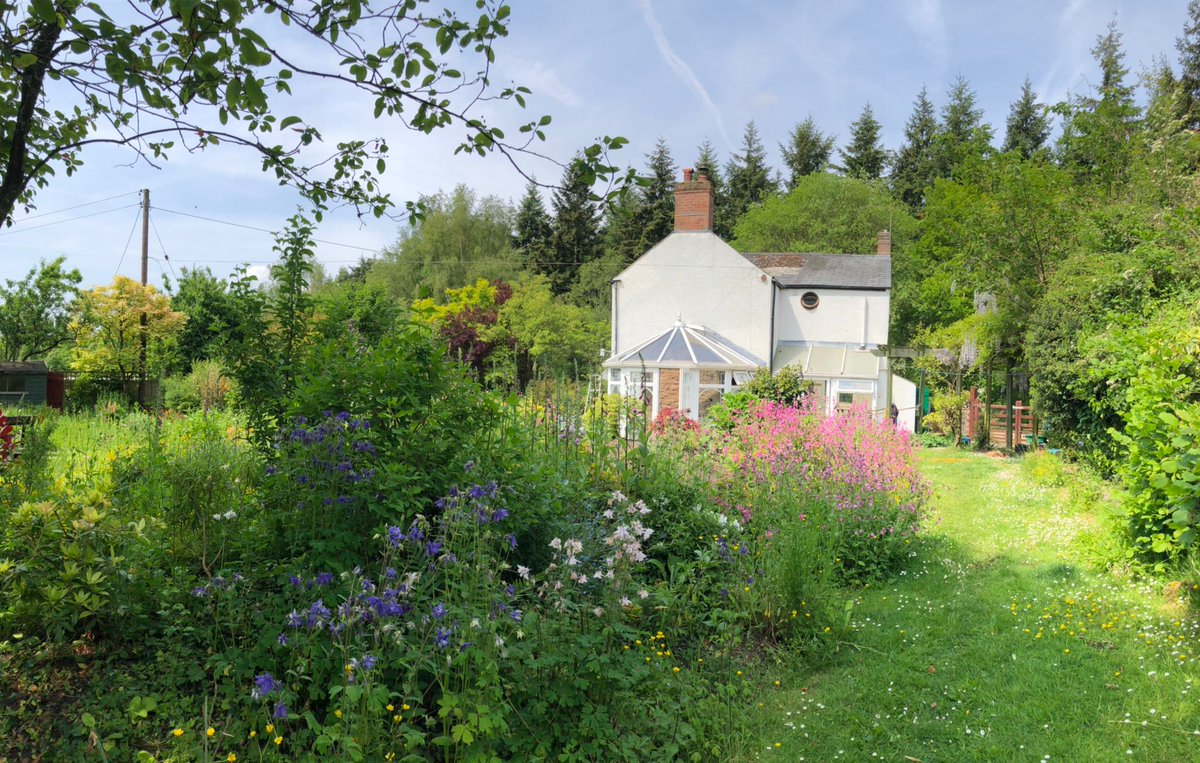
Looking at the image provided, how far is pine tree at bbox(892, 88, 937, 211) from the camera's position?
119ft

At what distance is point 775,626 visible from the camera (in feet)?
14.4

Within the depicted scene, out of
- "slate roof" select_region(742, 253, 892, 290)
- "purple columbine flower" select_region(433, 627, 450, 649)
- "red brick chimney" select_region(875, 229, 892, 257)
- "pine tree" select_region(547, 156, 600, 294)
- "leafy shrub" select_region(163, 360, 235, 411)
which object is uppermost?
"pine tree" select_region(547, 156, 600, 294)

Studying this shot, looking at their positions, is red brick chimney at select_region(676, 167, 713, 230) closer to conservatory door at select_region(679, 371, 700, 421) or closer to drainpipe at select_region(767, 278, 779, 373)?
drainpipe at select_region(767, 278, 779, 373)

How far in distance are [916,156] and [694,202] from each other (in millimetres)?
21394

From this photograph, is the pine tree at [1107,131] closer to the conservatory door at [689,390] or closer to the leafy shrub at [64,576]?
the conservatory door at [689,390]

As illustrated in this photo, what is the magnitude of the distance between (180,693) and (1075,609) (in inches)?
201

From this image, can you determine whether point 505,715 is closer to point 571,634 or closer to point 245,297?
point 571,634

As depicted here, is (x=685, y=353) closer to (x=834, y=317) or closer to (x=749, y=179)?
(x=834, y=317)

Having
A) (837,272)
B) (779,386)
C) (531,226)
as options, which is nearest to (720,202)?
(531,226)

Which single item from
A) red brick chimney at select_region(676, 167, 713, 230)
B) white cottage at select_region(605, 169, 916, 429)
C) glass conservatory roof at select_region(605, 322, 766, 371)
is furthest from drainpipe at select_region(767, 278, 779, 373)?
red brick chimney at select_region(676, 167, 713, 230)

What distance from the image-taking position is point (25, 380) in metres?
17.0

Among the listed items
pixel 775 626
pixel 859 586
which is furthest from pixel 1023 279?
pixel 775 626

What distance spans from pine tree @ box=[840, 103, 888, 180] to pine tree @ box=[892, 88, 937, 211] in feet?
3.24

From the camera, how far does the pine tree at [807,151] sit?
38.8 meters
